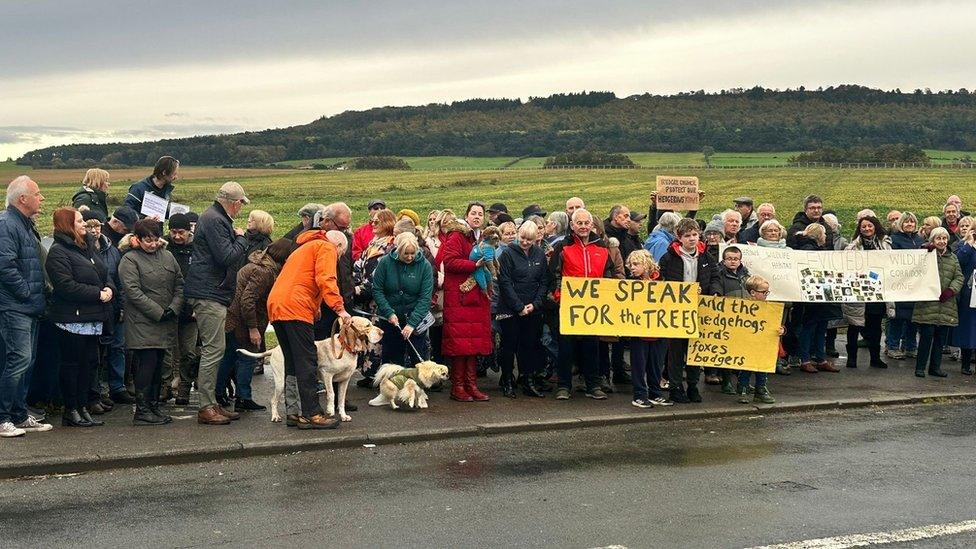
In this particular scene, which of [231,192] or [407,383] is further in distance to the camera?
[407,383]

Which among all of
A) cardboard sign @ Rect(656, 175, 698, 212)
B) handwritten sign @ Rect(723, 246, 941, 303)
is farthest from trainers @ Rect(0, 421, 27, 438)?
cardboard sign @ Rect(656, 175, 698, 212)

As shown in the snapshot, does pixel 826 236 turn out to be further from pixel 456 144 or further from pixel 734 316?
pixel 456 144

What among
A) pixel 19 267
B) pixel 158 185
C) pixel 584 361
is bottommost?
pixel 584 361

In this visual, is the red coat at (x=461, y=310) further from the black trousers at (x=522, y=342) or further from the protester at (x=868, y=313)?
the protester at (x=868, y=313)

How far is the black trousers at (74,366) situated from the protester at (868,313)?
10.2 meters

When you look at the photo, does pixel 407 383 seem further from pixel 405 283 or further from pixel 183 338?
pixel 183 338

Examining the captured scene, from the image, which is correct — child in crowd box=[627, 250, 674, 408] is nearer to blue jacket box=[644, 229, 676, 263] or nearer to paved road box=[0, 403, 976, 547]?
paved road box=[0, 403, 976, 547]

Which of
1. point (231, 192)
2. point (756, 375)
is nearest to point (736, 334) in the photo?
point (756, 375)

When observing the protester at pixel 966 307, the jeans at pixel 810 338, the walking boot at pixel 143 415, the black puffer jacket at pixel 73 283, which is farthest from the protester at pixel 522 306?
the protester at pixel 966 307

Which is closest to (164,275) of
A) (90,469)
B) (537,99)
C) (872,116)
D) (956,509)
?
(90,469)

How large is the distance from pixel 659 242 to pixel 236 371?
19.3 ft

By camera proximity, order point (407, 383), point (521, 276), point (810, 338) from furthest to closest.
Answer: point (810, 338), point (521, 276), point (407, 383)

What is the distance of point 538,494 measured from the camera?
8.52m

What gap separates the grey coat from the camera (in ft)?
35.8
